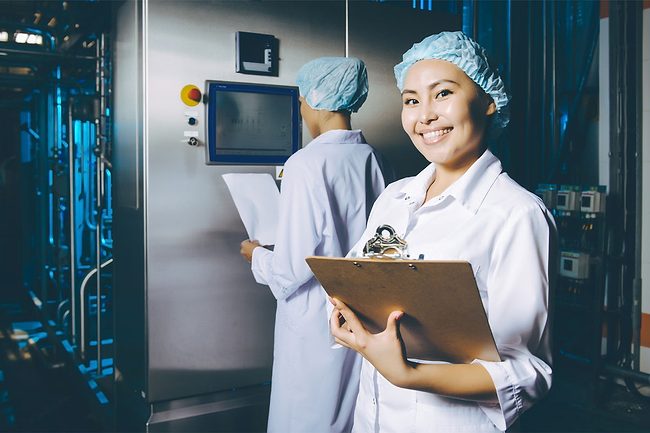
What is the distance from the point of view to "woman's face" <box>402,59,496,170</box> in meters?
1.06

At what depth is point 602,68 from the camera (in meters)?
3.48

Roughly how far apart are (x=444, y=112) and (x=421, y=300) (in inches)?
13.8

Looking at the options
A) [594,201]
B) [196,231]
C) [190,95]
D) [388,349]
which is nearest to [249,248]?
[196,231]

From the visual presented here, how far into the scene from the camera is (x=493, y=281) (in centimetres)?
98

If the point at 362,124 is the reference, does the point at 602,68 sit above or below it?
above

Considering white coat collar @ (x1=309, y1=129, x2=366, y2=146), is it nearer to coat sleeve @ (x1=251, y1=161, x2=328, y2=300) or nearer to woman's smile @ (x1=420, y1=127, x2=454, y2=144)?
coat sleeve @ (x1=251, y1=161, x2=328, y2=300)

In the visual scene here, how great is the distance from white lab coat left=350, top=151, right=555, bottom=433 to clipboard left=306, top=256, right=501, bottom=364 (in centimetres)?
7

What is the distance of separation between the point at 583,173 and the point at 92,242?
11.5 ft

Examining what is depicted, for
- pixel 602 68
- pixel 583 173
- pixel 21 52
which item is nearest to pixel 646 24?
pixel 602 68

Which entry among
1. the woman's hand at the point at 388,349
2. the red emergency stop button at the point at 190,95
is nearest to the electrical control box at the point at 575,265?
the red emergency stop button at the point at 190,95

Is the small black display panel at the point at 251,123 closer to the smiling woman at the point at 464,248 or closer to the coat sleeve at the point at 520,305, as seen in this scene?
the smiling woman at the point at 464,248

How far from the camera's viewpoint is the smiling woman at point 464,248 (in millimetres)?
948

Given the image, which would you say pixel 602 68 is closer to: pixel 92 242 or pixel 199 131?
pixel 199 131

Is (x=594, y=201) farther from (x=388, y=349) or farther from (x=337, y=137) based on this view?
(x=388, y=349)
